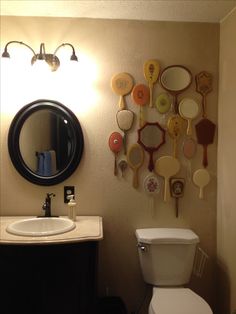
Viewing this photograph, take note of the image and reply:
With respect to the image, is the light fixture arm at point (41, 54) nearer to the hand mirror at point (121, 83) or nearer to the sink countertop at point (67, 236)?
the hand mirror at point (121, 83)

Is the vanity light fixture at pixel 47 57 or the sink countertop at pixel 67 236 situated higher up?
the vanity light fixture at pixel 47 57

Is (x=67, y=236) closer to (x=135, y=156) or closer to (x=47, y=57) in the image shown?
(x=135, y=156)

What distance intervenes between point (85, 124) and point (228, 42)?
3.72 feet

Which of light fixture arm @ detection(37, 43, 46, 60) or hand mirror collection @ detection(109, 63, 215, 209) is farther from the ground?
light fixture arm @ detection(37, 43, 46, 60)

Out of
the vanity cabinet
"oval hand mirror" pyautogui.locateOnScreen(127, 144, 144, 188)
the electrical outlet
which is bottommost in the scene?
the vanity cabinet

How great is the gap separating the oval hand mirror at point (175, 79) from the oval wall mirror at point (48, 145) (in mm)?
706

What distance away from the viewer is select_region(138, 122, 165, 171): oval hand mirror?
7.27 feet

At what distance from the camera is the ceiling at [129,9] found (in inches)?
75.7

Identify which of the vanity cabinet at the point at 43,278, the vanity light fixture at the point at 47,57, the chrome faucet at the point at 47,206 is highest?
the vanity light fixture at the point at 47,57

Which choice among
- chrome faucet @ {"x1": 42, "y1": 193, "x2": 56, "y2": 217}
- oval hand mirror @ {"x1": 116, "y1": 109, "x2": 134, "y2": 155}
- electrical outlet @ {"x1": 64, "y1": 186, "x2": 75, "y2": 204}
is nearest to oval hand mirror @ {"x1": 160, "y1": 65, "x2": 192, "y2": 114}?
oval hand mirror @ {"x1": 116, "y1": 109, "x2": 134, "y2": 155}

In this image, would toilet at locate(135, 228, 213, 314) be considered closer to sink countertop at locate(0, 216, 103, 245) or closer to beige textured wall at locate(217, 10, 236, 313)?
beige textured wall at locate(217, 10, 236, 313)

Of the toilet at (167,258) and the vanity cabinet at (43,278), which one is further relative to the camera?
the toilet at (167,258)

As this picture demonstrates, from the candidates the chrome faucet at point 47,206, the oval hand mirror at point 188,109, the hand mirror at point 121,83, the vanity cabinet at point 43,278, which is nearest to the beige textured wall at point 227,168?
the oval hand mirror at point 188,109

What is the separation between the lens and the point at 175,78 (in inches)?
87.4
